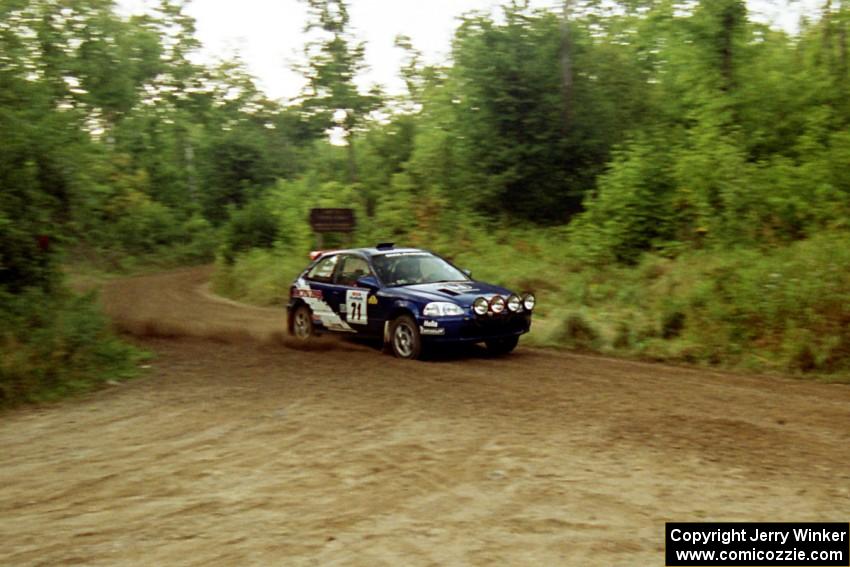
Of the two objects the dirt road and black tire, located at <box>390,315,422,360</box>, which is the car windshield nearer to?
black tire, located at <box>390,315,422,360</box>

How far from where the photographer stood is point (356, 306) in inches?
556

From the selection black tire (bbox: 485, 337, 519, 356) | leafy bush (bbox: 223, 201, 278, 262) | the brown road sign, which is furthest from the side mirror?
leafy bush (bbox: 223, 201, 278, 262)

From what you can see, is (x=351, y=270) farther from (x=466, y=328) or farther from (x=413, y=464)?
(x=413, y=464)

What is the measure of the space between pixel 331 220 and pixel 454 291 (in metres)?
11.6

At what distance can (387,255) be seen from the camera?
47.3ft

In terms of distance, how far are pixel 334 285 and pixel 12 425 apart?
6.03m

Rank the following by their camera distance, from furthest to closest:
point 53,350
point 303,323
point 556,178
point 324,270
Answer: point 556,178 → point 303,323 → point 324,270 → point 53,350

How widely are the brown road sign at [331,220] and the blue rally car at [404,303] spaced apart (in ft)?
27.4

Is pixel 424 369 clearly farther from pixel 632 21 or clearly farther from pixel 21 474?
pixel 632 21

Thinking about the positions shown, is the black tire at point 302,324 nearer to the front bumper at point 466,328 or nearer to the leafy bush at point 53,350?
→ the leafy bush at point 53,350

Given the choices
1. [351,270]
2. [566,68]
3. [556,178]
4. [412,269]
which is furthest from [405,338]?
[566,68]

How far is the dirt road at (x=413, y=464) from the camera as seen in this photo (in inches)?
216

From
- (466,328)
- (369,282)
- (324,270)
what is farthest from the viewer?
(324,270)

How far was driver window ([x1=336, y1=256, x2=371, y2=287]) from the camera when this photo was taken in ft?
46.9
